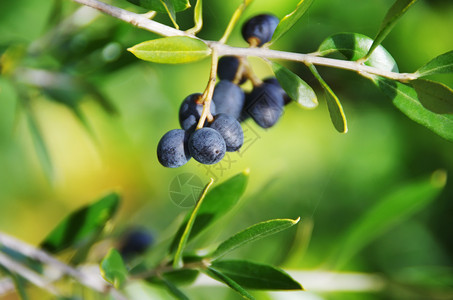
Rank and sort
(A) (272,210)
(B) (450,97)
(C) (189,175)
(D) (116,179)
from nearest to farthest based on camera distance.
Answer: (B) (450,97)
(C) (189,175)
(A) (272,210)
(D) (116,179)

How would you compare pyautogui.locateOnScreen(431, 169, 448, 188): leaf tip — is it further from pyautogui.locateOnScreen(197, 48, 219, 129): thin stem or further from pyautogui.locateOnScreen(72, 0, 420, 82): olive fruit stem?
pyautogui.locateOnScreen(197, 48, 219, 129): thin stem

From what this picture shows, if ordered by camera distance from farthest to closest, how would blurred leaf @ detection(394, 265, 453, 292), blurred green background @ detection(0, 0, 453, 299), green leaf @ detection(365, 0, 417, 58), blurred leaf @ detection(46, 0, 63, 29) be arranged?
blurred green background @ detection(0, 0, 453, 299), blurred leaf @ detection(394, 265, 453, 292), blurred leaf @ detection(46, 0, 63, 29), green leaf @ detection(365, 0, 417, 58)

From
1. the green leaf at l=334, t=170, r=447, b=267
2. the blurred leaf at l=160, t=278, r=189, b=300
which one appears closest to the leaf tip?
the green leaf at l=334, t=170, r=447, b=267

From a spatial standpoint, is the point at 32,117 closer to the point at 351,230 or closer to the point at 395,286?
the point at 351,230

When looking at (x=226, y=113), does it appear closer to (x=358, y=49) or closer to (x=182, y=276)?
(x=358, y=49)

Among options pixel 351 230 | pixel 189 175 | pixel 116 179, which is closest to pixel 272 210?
pixel 351 230

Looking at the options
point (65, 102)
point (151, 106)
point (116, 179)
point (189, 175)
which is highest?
point (151, 106)

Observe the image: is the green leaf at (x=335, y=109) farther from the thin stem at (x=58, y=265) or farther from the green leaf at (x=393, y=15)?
the thin stem at (x=58, y=265)

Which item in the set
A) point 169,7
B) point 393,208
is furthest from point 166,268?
point 393,208
